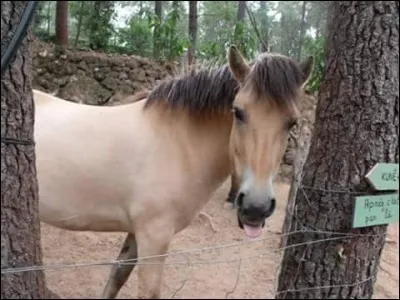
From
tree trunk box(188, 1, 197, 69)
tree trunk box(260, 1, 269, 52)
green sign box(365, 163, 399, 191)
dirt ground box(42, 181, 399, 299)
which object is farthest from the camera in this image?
tree trunk box(188, 1, 197, 69)

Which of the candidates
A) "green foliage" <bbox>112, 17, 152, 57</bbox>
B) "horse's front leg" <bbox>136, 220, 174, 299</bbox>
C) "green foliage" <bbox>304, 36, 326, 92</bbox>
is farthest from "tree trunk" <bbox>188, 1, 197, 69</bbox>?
"horse's front leg" <bbox>136, 220, 174, 299</bbox>

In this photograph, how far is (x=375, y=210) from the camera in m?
1.42

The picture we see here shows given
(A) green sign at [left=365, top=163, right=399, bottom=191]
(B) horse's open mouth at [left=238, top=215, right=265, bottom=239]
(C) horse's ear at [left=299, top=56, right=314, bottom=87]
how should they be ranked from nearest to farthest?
(A) green sign at [left=365, top=163, right=399, bottom=191], (B) horse's open mouth at [left=238, top=215, right=265, bottom=239], (C) horse's ear at [left=299, top=56, right=314, bottom=87]

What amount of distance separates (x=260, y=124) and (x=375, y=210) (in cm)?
41

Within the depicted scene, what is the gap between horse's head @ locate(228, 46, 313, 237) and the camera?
4.76ft

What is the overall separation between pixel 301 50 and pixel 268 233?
1.58 metres

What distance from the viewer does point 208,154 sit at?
180 cm

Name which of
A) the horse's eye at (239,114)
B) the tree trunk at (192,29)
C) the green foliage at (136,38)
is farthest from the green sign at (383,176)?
the green foliage at (136,38)

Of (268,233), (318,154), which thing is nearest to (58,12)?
(268,233)

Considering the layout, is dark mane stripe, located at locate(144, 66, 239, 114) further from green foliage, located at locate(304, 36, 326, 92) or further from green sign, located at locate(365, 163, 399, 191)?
green foliage, located at locate(304, 36, 326, 92)

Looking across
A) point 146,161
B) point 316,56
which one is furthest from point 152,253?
point 316,56

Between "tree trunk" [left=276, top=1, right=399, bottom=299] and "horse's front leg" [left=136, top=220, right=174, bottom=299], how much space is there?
0.46 meters

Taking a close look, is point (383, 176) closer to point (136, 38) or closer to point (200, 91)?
point (200, 91)

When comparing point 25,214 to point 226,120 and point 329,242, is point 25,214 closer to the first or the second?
point 329,242
